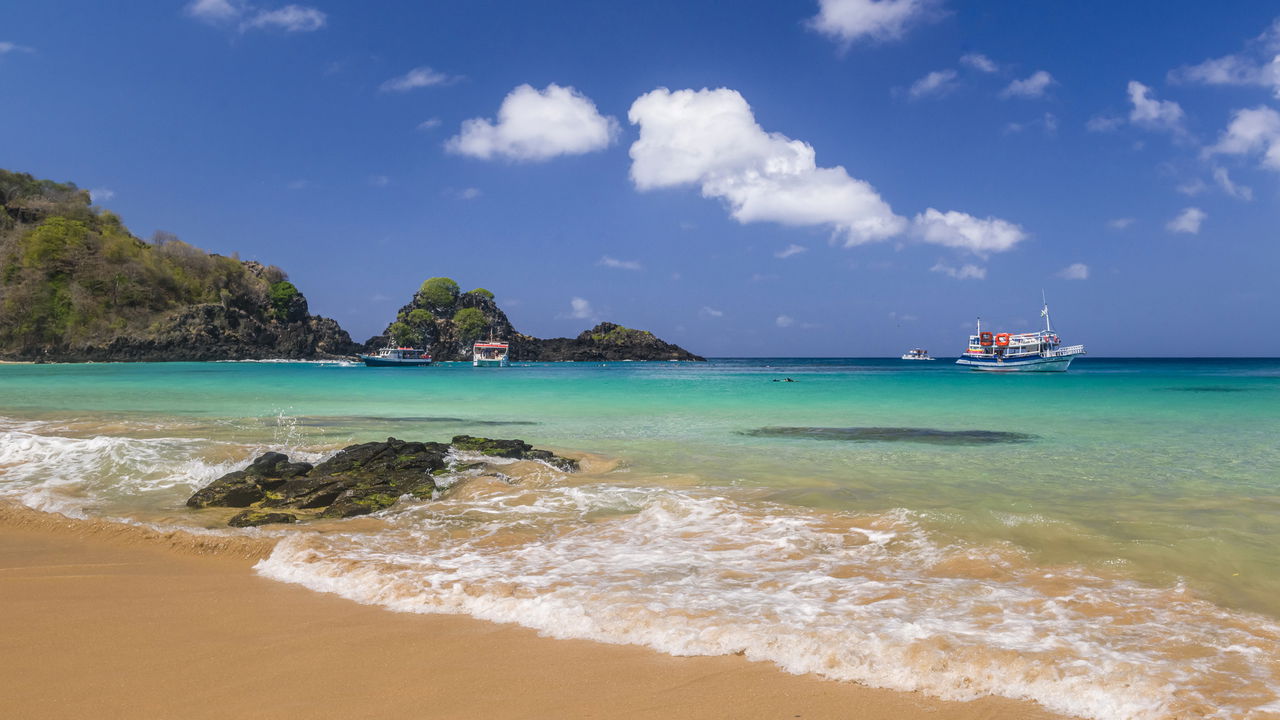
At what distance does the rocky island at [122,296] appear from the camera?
91.4 meters

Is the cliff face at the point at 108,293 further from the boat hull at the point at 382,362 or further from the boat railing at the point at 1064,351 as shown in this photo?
the boat railing at the point at 1064,351

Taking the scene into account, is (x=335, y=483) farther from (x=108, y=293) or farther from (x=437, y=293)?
(x=437, y=293)

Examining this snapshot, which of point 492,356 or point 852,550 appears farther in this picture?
point 492,356

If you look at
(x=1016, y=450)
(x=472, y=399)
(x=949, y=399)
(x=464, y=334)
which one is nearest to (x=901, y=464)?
(x=1016, y=450)

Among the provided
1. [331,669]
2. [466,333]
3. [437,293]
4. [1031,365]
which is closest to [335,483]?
[331,669]

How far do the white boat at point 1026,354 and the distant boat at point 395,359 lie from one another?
8920cm

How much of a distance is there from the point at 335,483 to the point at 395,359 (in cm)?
11101

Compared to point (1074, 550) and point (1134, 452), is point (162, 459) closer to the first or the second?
point (1074, 550)

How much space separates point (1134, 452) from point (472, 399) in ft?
87.4

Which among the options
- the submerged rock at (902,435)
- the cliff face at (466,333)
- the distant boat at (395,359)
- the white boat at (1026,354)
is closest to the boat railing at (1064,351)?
the white boat at (1026,354)

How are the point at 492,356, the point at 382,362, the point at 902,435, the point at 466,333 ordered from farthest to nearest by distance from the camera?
the point at 466,333 < the point at 492,356 < the point at 382,362 < the point at 902,435

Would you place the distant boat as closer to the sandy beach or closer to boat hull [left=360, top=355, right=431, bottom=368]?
boat hull [left=360, top=355, right=431, bottom=368]

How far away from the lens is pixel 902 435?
16.7 meters

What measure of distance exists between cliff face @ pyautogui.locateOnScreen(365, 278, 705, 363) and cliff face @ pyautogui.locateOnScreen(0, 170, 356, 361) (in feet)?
A: 101
